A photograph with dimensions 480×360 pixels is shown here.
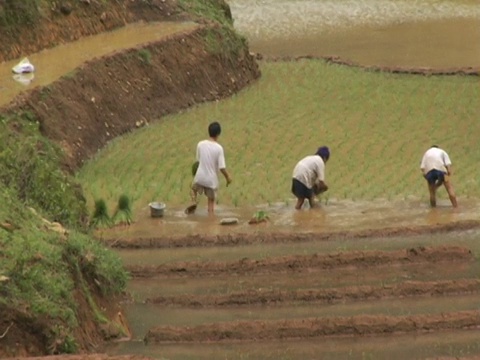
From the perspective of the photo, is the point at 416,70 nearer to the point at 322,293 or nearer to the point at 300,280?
the point at 300,280

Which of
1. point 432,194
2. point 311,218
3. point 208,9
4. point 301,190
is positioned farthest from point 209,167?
point 208,9

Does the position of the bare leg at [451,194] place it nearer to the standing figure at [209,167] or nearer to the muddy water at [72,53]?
the standing figure at [209,167]

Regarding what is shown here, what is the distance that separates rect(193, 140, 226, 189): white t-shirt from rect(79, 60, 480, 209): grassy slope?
662mm

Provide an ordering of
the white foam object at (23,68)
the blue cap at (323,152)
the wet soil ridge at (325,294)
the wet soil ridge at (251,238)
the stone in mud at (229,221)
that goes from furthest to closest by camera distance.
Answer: the white foam object at (23,68) → the blue cap at (323,152) → the stone in mud at (229,221) → the wet soil ridge at (251,238) → the wet soil ridge at (325,294)

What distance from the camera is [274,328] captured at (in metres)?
11.0

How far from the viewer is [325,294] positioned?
39.5 ft

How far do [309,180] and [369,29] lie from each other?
49.9 feet

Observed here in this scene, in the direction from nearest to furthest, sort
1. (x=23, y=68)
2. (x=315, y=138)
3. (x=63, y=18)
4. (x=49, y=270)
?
(x=49, y=270) → (x=315, y=138) → (x=23, y=68) → (x=63, y=18)

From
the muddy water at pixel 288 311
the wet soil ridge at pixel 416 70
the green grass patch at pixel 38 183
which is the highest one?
the wet soil ridge at pixel 416 70

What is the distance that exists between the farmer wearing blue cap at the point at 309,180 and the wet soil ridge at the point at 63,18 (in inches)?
263

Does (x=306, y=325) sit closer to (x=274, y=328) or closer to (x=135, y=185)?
(x=274, y=328)

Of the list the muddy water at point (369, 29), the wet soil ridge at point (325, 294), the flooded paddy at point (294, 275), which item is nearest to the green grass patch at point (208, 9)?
the flooded paddy at point (294, 275)

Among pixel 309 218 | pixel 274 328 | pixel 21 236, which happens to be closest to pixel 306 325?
pixel 274 328

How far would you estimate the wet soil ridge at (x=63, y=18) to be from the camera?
21.2m
